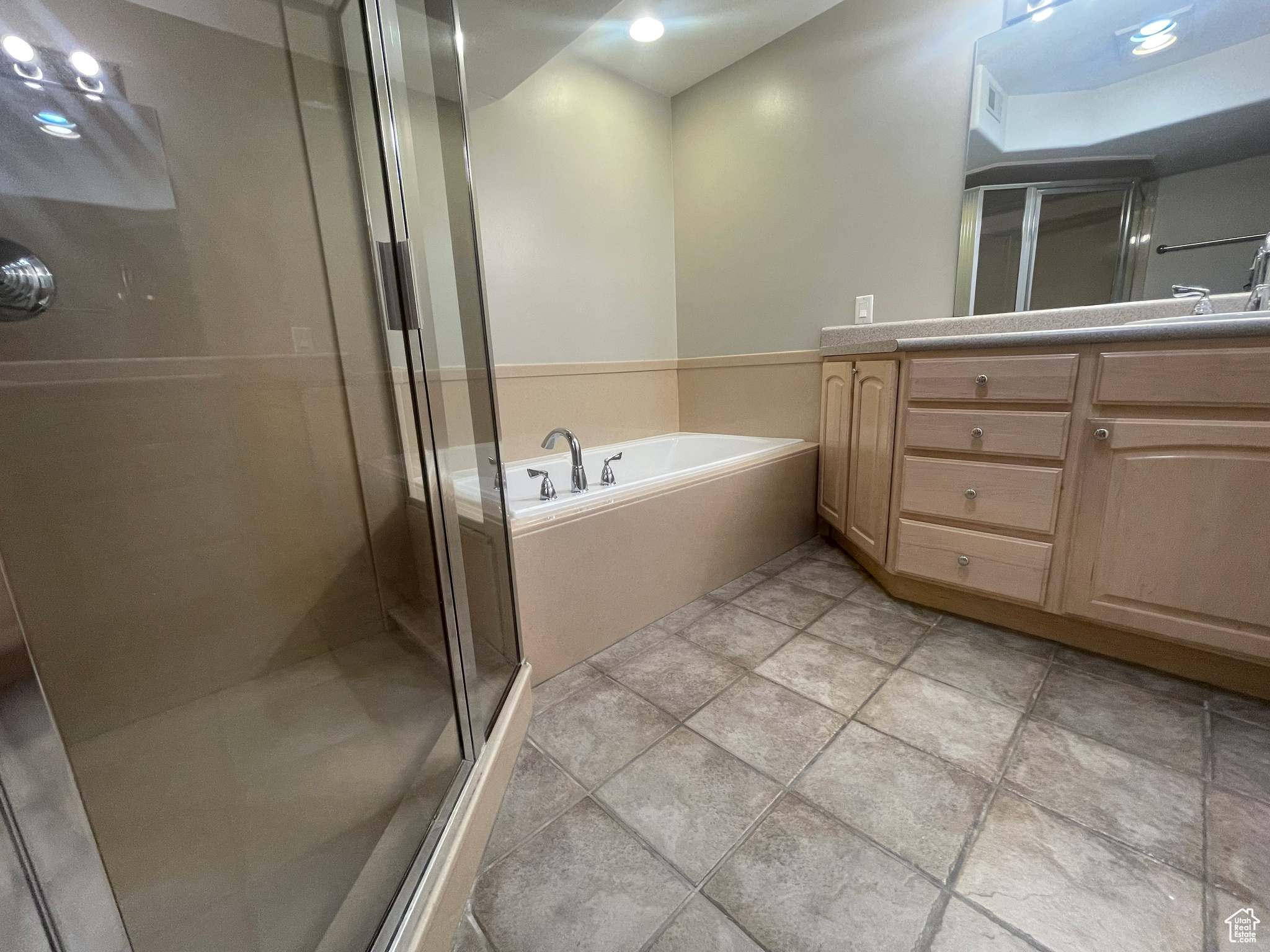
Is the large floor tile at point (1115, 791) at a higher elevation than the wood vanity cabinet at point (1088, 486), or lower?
lower

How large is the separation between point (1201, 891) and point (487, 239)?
2499mm

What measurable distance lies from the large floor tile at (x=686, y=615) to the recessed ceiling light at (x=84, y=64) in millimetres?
1909

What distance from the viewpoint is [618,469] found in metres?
2.38

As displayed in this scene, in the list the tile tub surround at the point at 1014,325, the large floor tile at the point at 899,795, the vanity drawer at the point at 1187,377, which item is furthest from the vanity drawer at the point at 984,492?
the large floor tile at the point at 899,795

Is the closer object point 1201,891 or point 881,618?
point 1201,891

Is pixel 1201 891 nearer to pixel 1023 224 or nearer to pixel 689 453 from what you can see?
pixel 1023 224

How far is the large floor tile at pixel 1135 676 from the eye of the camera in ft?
3.87

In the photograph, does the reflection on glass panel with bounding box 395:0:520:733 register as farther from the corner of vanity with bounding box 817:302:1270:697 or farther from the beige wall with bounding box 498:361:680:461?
the corner of vanity with bounding box 817:302:1270:697

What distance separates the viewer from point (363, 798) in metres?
0.92

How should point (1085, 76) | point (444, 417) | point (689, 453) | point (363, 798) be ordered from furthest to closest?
point (689, 453) → point (1085, 76) → point (444, 417) → point (363, 798)

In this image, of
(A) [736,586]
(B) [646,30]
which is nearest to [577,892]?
(A) [736,586]

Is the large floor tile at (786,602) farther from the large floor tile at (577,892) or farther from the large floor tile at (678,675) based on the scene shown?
the large floor tile at (577,892)

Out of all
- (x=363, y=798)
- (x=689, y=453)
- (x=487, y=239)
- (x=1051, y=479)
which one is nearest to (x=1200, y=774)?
(x=1051, y=479)

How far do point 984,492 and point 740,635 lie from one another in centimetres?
83
